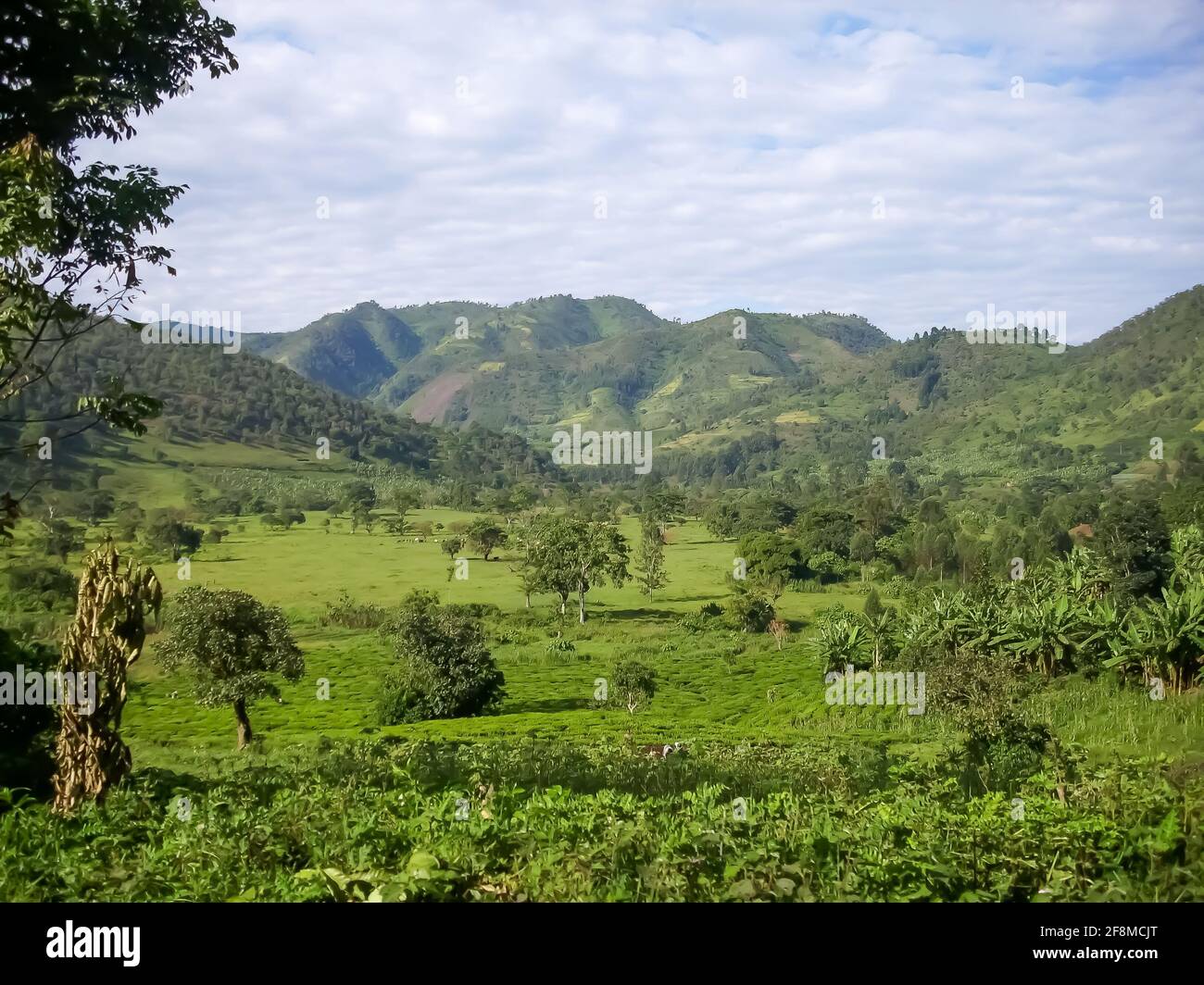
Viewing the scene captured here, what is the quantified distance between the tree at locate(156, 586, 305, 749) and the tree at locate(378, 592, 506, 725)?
533 cm

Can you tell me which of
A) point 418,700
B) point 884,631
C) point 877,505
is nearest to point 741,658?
point 884,631

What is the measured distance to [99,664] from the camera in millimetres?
6969

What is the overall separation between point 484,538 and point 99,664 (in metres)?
56.2

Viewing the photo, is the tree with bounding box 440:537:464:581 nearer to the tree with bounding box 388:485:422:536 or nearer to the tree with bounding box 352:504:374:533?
the tree with bounding box 388:485:422:536

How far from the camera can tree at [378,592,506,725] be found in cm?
2642

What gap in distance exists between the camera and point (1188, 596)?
18.6 m

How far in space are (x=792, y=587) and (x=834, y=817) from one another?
174 feet

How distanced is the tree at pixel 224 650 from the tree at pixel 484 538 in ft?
135

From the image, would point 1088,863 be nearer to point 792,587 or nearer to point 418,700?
point 418,700

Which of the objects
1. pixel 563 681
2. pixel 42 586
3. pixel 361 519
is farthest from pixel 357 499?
pixel 563 681

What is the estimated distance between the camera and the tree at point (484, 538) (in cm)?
6294

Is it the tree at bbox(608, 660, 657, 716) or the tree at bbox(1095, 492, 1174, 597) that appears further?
the tree at bbox(1095, 492, 1174, 597)

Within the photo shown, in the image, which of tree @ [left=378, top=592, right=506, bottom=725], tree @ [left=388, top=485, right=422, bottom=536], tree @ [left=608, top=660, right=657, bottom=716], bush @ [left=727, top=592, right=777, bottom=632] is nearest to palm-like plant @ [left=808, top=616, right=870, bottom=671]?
tree @ [left=608, top=660, right=657, bottom=716]
